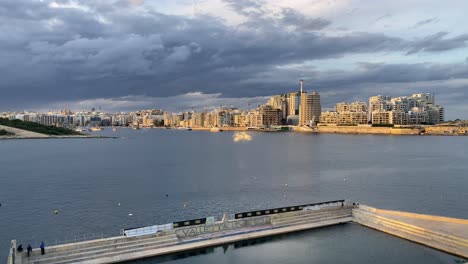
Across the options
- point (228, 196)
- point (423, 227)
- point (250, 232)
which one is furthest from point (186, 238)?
point (228, 196)

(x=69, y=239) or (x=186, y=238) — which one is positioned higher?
(x=186, y=238)

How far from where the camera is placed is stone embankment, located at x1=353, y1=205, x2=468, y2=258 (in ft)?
75.1

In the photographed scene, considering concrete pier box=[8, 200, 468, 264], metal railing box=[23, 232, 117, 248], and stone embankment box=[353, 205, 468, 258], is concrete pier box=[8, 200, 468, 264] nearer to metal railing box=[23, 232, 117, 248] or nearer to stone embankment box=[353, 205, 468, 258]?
stone embankment box=[353, 205, 468, 258]

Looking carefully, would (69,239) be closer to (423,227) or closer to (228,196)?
(228,196)

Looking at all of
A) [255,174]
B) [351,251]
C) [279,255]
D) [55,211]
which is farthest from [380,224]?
[255,174]

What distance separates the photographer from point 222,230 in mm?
25125

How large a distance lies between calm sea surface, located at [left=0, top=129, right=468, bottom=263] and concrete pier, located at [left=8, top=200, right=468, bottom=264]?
65 cm

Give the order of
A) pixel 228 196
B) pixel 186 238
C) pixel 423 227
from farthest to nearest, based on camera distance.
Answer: pixel 228 196 → pixel 423 227 → pixel 186 238

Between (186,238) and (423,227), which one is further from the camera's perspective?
(423,227)

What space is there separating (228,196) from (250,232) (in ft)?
52.6

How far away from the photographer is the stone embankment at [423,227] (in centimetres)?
2289

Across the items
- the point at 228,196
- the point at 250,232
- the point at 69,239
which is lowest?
the point at 69,239

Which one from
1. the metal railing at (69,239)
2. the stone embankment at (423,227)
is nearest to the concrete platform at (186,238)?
the stone embankment at (423,227)

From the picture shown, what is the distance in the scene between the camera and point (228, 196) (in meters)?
41.2
